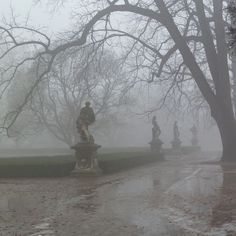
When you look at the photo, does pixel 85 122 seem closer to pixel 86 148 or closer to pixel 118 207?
pixel 86 148

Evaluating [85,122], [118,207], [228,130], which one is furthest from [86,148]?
[228,130]

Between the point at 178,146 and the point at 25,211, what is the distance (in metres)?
32.2

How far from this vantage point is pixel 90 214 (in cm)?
920

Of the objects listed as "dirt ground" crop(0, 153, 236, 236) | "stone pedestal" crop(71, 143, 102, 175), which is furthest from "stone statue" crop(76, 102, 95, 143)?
"dirt ground" crop(0, 153, 236, 236)

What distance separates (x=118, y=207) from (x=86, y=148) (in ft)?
25.6

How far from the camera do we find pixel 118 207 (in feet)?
32.7

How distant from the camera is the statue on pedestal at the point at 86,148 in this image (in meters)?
17.5

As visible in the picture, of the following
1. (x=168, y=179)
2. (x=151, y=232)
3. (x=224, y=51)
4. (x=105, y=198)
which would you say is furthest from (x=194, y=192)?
(x=224, y=51)

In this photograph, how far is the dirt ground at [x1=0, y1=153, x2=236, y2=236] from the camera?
780cm

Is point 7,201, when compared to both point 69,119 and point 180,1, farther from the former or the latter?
point 69,119

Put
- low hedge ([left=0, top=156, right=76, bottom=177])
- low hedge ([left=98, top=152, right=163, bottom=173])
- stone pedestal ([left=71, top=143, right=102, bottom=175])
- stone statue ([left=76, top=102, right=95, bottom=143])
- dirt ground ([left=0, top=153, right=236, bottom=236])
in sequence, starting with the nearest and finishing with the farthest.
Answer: dirt ground ([left=0, top=153, right=236, bottom=236]) < low hedge ([left=0, top=156, right=76, bottom=177]) < stone pedestal ([left=71, top=143, right=102, bottom=175]) < stone statue ([left=76, top=102, right=95, bottom=143]) < low hedge ([left=98, top=152, right=163, bottom=173])

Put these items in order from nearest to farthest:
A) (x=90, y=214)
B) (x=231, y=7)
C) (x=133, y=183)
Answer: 1. (x=231, y=7)
2. (x=90, y=214)
3. (x=133, y=183)

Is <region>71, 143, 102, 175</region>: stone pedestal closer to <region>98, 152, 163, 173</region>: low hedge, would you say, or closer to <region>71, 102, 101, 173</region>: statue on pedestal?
<region>71, 102, 101, 173</region>: statue on pedestal

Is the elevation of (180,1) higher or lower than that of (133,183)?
higher
